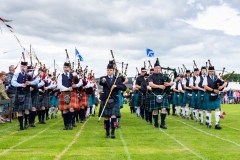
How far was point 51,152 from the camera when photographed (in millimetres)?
6664

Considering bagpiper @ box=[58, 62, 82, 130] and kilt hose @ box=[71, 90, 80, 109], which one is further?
kilt hose @ box=[71, 90, 80, 109]

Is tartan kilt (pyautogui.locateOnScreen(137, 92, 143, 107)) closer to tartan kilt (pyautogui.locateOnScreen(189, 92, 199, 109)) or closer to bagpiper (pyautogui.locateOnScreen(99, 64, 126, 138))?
tartan kilt (pyautogui.locateOnScreen(189, 92, 199, 109))

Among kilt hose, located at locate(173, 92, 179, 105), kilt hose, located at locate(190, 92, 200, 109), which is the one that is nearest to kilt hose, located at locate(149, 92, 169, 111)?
kilt hose, located at locate(190, 92, 200, 109)

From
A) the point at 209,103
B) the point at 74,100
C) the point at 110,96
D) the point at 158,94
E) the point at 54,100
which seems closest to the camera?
the point at 110,96

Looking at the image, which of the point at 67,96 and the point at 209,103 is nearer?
the point at 67,96

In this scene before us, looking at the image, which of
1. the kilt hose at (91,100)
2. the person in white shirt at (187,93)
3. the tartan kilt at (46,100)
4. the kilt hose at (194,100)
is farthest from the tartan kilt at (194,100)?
the tartan kilt at (46,100)

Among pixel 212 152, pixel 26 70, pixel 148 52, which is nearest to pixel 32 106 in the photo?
pixel 26 70

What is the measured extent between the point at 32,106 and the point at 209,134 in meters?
5.20

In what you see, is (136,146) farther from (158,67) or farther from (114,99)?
(158,67)

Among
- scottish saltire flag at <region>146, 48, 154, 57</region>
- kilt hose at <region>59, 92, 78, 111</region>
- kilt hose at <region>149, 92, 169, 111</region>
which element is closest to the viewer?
kilt hose at <region>59, 92, 78, 111</region>

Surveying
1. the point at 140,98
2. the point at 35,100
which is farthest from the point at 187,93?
the point at 35,100

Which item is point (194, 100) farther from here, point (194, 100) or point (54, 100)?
point (54, 100)

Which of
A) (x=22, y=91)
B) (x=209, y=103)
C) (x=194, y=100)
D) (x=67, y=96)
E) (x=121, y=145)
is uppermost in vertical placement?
Result: (x=22, y=91)

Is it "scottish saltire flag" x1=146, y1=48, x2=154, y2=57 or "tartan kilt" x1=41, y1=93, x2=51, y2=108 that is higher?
"scottish saltire flag" x1=146, y1=48, x2=154, y2=57
